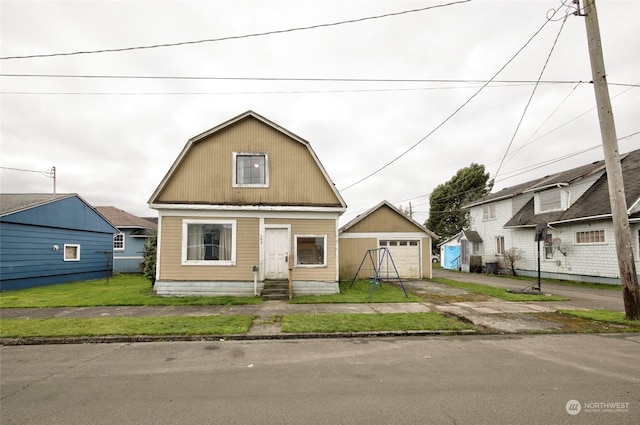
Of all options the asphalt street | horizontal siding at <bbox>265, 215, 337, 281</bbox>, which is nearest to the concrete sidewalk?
the asphalt street

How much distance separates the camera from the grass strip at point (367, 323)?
7789mm

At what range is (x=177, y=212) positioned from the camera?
43.0 feet

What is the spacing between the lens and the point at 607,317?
8.90m

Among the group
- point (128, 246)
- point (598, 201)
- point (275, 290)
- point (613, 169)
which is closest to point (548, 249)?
point (598, 201)

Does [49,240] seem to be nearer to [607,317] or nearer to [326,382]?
[326,382]

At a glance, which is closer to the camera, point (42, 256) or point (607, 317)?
point (607, 317)

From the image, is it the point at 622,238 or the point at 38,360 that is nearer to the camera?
the point at 38,360

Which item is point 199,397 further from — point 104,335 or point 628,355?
point 628,355

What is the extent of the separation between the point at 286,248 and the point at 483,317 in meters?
7.39

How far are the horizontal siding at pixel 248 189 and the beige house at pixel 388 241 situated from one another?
6219 millimetres

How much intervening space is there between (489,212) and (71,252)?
98.2 feet

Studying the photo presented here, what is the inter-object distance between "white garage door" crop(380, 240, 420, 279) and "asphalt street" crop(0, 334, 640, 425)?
12678 millimetres

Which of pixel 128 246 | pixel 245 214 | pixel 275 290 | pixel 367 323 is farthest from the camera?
pixel 128 246

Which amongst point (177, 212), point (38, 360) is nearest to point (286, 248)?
point (177, 212)
